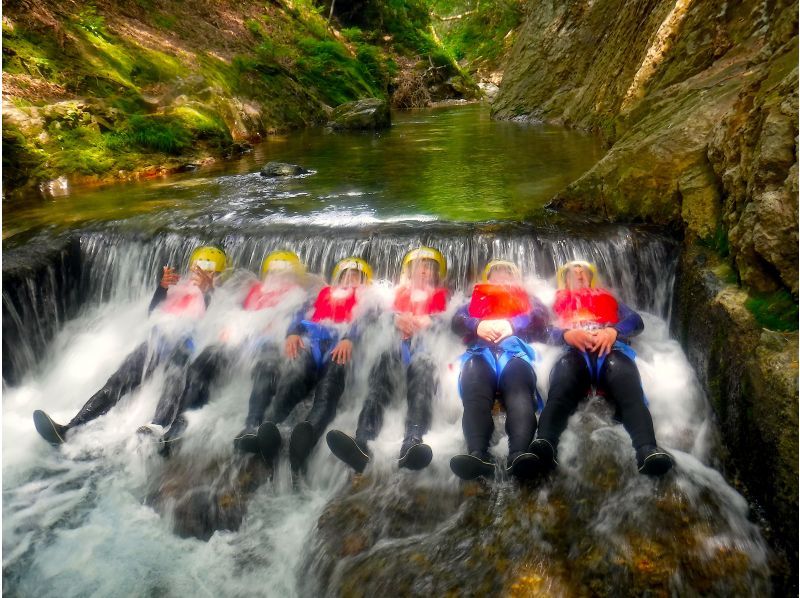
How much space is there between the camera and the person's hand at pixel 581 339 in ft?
12.2

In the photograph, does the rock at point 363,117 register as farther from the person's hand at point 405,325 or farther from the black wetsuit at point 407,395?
the black wetsuit at point 407,395

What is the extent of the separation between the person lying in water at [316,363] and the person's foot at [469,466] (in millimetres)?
1104

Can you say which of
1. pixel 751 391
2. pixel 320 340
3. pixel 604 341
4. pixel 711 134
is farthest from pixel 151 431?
pixel 711 134

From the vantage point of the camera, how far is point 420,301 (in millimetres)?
4660

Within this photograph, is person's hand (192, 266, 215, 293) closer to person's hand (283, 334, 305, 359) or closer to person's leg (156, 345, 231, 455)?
person's leg (156, 345, 231, 455)

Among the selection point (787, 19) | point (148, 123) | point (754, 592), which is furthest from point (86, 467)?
point (148, 123)

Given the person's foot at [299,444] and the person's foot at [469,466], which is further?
the person's foot at [299,444]

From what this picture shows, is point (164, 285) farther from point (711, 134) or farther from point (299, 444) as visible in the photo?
point (711, 134)

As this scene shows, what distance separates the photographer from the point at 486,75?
40750 mm

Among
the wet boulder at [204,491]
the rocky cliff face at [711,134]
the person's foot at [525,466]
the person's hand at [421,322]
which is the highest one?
the rocky cliff face at [711,134]

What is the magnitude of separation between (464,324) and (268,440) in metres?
1.77

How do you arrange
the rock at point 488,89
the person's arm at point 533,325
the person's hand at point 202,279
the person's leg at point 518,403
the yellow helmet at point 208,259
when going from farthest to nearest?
→ 1. the rock at point 488,89
2. the yellow helmet at point 208,259
3. the person's hand at point 202,279
4. the person's arm at point 533,325
5. the person's leg at point 518,403

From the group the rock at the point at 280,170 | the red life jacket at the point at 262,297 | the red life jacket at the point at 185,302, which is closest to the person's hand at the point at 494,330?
the red life jacket at the point at 262,297

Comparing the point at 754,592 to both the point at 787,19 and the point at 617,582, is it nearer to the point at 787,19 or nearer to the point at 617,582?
the point at 617,582
